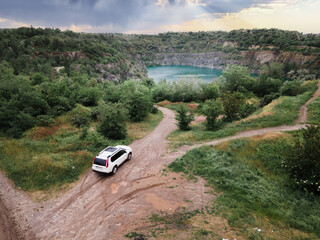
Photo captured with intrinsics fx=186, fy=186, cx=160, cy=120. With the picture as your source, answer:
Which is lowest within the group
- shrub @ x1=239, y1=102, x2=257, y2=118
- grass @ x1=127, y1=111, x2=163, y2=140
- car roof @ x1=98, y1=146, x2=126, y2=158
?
grass @ x1=127, y1=111, x2=163, y2=140

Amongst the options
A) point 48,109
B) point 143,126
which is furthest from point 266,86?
point 48,109

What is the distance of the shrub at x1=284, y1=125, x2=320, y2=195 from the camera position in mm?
12211

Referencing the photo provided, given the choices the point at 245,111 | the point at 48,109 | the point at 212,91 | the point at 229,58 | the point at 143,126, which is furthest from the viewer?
the point at 229,58

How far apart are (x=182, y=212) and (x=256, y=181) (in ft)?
22.2

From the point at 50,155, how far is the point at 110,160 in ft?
20.4

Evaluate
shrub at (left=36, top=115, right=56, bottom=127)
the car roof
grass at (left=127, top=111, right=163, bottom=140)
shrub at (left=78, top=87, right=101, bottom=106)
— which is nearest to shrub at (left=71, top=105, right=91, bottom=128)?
shrub at (left=36, top=115, right=56, bottom=127)

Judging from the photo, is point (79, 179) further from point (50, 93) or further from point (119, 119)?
point (50, 93)

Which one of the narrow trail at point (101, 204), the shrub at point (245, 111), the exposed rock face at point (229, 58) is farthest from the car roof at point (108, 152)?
the exposed rock face at point (229, 58)

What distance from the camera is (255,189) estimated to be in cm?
1263

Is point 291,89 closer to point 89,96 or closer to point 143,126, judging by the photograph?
point 143,126

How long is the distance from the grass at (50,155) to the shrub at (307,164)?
15.5 meters

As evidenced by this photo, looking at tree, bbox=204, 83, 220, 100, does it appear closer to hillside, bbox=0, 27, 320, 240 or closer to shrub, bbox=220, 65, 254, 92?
shrub, bbox=220, 65, 254, 92

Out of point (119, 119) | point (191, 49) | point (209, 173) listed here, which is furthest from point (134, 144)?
point (191, 49)

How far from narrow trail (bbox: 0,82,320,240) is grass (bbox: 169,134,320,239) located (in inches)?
52.6
